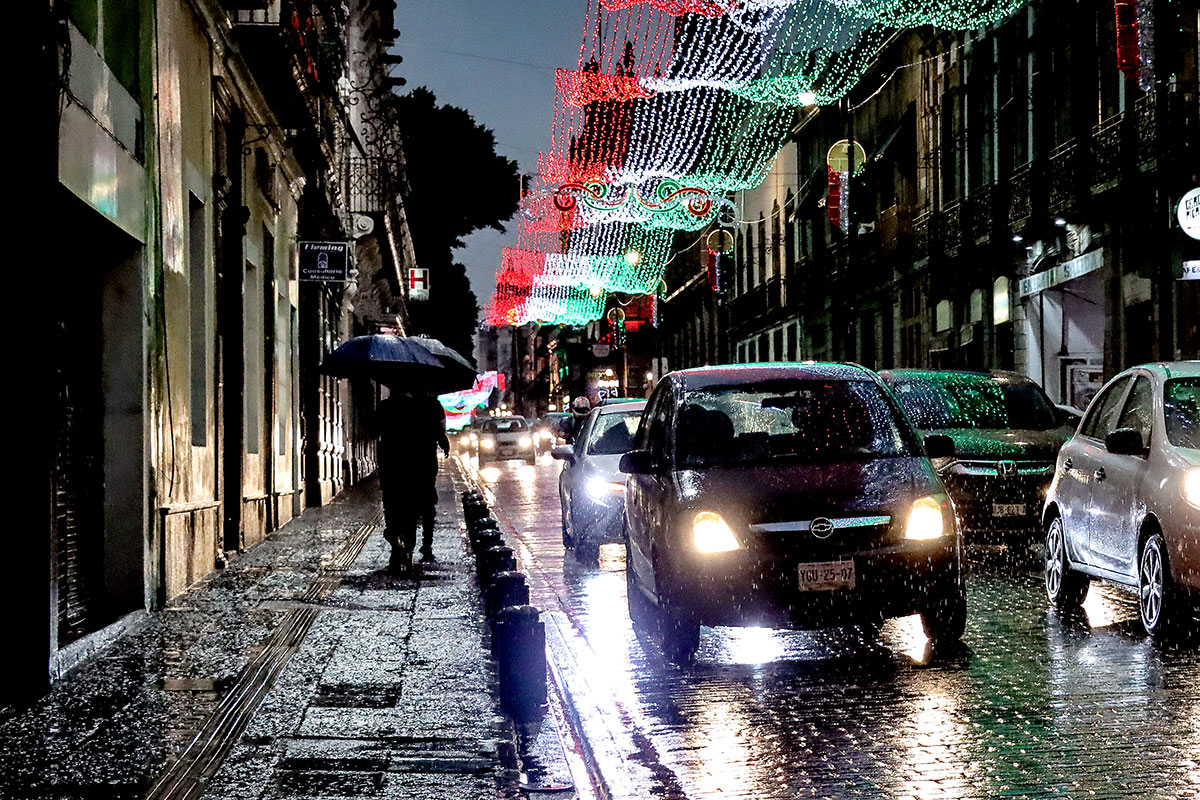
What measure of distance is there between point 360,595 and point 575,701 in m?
5.09

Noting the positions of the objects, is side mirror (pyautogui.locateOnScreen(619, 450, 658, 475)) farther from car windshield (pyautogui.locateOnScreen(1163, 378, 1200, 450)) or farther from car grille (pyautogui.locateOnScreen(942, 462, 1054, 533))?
car grille (pyautogui.locateOnScreen(942, 462, 1054, 533))

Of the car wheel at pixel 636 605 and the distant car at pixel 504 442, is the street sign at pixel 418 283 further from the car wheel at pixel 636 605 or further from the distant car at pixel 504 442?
the car wheel at pixel 636 605

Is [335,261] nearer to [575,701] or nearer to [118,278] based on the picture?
[118,278]

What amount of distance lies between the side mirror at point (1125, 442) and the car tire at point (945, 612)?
1591 mm

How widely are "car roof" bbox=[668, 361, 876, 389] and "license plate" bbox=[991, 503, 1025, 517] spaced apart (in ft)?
17.2

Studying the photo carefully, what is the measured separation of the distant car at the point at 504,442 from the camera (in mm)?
54781

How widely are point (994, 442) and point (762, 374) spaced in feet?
20.0

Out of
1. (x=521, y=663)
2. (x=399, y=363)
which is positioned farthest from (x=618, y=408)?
(x=521, y=663)

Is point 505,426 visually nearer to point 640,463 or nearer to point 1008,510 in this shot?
point 1008,510

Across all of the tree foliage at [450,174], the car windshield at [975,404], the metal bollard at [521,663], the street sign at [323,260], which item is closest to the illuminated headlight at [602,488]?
the car windshield at [975,404]

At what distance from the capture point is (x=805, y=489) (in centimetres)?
884

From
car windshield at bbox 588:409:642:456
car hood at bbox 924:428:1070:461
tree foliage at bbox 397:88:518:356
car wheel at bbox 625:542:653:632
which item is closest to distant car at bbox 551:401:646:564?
car windshield at bbox 588:409:642:456

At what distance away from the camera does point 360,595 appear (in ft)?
41.5

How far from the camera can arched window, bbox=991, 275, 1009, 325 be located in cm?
3331
